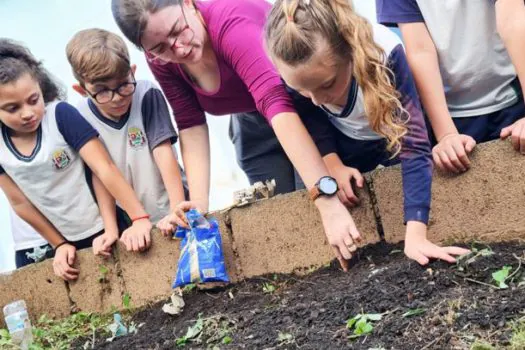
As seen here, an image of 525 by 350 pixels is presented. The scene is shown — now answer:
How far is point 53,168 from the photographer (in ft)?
13.0

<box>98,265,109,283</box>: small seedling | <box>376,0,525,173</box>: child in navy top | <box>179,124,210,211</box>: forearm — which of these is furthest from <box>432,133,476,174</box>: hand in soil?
<box>98,265,109,283</box>: small seedling

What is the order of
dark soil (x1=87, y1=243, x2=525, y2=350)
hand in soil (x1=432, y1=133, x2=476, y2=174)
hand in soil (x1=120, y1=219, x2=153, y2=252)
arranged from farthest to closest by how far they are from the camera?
hand in soil (x1=120, y1=219, x2=153, y2=252) → hand in soil (x1=432, y1=133, x2=476, y2=174) → dark soil (x1=87, y1=243, x2=525, y2=350)

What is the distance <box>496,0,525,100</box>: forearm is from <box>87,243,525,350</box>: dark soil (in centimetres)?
67

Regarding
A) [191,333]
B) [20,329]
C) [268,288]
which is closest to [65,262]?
[20,329]

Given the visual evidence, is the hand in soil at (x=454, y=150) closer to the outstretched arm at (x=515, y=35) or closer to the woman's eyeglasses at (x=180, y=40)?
the outstretched arm at (x=515, y=35)

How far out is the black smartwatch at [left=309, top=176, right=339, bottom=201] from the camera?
2904mm

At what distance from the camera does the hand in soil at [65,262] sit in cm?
406

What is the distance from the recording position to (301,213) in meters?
3.38

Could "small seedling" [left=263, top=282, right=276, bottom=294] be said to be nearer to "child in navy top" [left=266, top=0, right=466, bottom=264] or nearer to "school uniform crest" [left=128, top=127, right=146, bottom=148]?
"child in navy top" [left=266, top=0, right=466, bottom=264]

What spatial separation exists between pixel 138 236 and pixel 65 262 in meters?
0.56

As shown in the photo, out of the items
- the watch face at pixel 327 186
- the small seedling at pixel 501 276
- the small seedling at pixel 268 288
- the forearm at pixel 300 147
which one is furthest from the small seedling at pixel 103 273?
the small seedling at pixel 501 276

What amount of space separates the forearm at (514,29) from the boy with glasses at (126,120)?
1.79 m

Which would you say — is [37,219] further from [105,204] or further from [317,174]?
[317,174]

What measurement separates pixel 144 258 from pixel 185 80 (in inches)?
37.1
